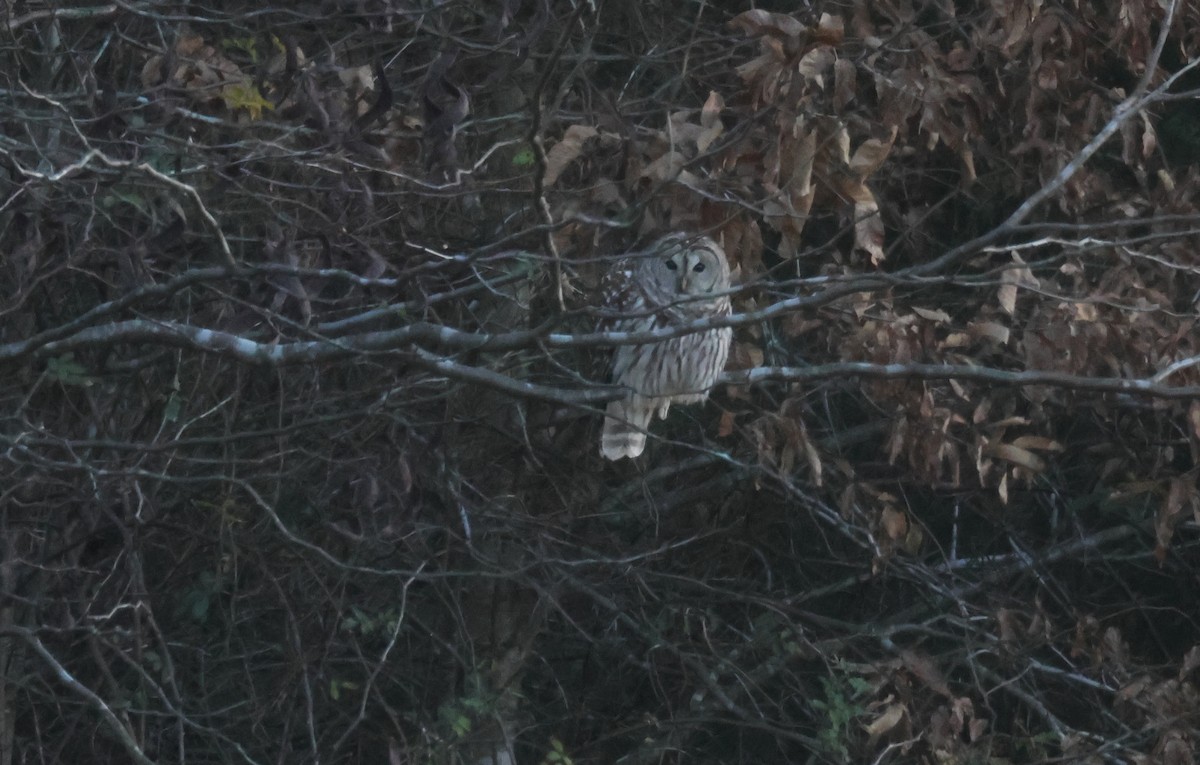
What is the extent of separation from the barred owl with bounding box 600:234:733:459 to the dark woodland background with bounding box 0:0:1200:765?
0.16 meters

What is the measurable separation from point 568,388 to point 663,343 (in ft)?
3.04

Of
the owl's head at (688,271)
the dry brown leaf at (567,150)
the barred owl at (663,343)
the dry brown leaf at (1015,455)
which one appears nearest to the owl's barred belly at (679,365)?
the barred owl at (663,343)

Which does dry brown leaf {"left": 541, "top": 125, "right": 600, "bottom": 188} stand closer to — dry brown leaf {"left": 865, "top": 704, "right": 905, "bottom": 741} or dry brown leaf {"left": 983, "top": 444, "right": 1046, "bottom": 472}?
dry brown leaf {"left": 983, "top": 444, "right": 1046, "bottom": 472}

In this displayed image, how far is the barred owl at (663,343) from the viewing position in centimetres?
529

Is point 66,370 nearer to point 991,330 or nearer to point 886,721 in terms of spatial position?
point 991,330

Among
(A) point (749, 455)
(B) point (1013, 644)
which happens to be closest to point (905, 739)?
(B) point (1013, 644)

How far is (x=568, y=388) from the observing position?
4.80 m

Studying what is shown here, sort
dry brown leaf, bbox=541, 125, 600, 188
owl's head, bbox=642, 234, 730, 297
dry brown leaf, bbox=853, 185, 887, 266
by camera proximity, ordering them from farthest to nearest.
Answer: owl's head, bbox=642, 234, 730, 297, dry brown leaf, bbox=541, 125, 600, 188, dry brown leaf, bbox=853, 185, 887, 266

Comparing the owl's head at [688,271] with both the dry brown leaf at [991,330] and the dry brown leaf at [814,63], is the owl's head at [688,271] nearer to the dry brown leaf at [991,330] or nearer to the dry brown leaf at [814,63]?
the dry brown leaf at [991,330]

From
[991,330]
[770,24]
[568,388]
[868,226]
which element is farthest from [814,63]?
[568,388]

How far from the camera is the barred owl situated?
5.29 m

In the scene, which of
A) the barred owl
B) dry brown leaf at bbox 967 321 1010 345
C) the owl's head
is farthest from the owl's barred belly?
dry brown leaf at bbox 967 321 1010 345

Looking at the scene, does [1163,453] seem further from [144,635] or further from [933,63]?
[144,635]

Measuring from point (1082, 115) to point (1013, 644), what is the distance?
62.4 inches
